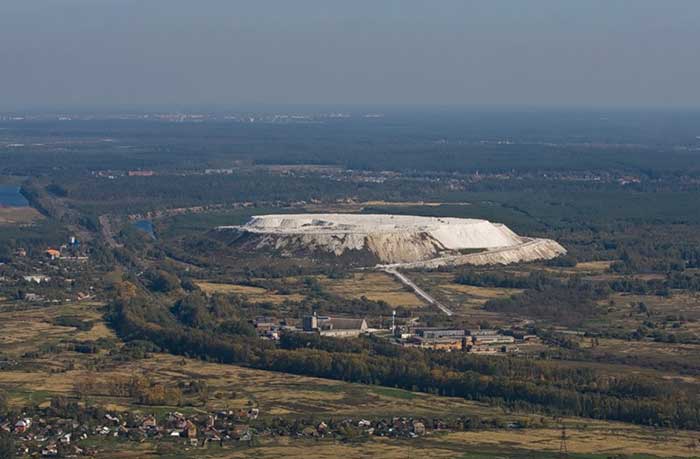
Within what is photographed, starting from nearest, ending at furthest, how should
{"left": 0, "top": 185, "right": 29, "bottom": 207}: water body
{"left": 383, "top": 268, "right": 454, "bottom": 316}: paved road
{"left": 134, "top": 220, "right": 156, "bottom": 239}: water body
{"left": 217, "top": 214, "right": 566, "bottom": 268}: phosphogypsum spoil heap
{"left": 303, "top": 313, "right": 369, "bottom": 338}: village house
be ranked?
{"left": 303, "top": 313, "right": 369, "bottom": 338}: village house < {"left": 383, "top": 268, "right": 454, "bottom": 316}: paved road < {"left": 217, "top": 214, "right": 566, "bottom": 268}: phosphogypsum spoil heap < {"left": 134, "top": 220, "right": 156, "bottom": 239}: water body < {"left": 0, "top": 185, "right": 29, "bottom": 207}: water body

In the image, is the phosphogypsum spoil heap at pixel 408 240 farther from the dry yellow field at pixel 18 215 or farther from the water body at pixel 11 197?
the water body at pixel 11 197

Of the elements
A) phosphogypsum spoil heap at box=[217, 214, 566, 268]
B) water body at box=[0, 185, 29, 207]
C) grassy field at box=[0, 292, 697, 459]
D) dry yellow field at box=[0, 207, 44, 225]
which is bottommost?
water body at box=[0, 185, 29, 207]

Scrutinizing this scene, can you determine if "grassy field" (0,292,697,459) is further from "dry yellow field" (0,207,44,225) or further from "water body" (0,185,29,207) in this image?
"water body" (0,185,29,207)

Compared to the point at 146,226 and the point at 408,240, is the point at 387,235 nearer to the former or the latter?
the point at 408,240

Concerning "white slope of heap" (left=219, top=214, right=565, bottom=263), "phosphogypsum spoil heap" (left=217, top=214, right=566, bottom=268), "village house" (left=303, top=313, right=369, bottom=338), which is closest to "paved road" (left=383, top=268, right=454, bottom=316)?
"phosphogypsum spoil heap" (left=217, top=214, right=566, bottom=268)

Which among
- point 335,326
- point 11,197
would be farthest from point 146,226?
point 335,326

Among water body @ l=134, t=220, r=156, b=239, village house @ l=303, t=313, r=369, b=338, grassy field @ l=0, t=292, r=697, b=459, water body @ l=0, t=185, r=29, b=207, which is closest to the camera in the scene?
grassy field @ l=0, t=292, r=697, b=459
